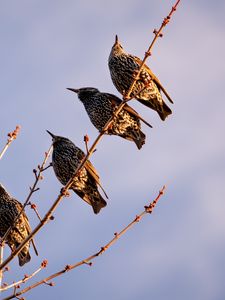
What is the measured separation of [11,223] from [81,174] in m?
1.42

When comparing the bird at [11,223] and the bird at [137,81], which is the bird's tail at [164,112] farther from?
the bird at [11,223]

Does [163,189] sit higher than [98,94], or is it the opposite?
[98,94]

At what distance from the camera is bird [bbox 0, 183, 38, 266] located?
8.05 m

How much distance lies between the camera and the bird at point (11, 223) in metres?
8.05

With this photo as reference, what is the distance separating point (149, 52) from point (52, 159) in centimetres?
395

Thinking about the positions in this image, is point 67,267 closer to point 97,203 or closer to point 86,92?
point 97,203

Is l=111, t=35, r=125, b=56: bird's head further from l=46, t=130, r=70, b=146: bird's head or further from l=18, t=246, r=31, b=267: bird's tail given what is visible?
l=18, t=246, r=31, b=267: bird's tail

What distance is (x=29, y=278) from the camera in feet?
15.3

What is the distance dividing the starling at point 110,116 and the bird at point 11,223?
1688 mm

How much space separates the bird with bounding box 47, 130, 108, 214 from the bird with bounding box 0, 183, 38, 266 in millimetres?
852

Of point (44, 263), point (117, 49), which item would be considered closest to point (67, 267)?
point (44, 263)

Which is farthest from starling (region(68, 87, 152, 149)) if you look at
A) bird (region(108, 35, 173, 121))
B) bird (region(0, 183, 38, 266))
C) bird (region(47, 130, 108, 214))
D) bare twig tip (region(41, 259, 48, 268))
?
bare twig tip (region(41, 259, 48, 268))

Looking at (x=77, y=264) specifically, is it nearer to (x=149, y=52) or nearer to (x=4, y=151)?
(x=4, y=151)

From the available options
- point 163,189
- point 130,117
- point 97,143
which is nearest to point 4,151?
point 97,143
